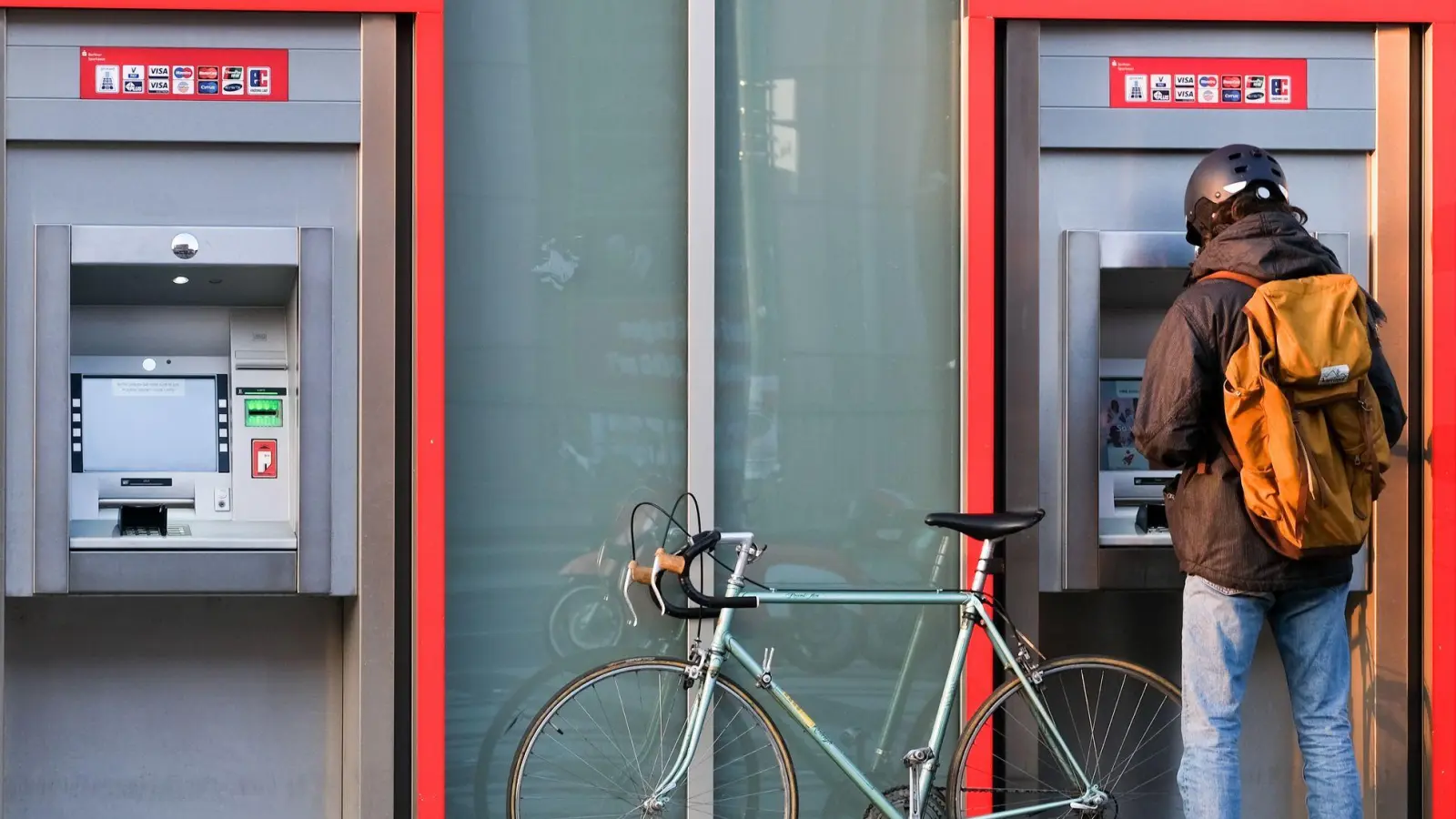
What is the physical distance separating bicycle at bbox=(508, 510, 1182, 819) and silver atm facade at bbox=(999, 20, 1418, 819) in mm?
148

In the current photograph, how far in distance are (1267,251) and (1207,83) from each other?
29.7 inches

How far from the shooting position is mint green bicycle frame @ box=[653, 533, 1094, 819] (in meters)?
3.27

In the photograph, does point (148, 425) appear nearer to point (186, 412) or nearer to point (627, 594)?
point (186, 412)

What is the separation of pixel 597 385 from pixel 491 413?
0.93ft

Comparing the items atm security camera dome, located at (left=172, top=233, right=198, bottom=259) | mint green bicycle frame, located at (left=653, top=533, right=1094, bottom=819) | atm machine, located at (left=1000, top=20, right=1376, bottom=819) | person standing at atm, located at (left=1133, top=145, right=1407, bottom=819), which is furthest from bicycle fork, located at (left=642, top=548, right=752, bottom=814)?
atm security camera dome, located at (left=172, top=233, right=198, bottom=259)

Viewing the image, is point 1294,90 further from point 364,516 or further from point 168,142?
point 168,142

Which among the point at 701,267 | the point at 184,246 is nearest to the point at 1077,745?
the point at 701,267

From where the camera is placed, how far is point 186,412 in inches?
133

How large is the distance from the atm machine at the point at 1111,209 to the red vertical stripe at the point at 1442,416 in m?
0.17

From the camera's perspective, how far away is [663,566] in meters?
3.21

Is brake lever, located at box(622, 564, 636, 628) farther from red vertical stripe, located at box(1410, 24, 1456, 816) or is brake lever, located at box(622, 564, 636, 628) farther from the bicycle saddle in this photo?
red vertical stripe, located at box(1410, 24, 1456, 816)

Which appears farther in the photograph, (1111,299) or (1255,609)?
(1111,299)

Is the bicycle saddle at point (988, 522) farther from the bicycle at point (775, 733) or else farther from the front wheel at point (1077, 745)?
the front wheel at point (1077, 745)

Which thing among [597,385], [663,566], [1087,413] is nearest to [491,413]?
[597,385]
